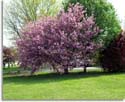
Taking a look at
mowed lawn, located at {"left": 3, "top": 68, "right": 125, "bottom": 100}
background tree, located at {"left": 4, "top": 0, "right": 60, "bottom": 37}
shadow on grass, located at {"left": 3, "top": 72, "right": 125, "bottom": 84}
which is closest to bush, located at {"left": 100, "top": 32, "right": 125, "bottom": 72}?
mowed lawn, located at {"left": 3, "top": 68, "right": 125, "bottom": 100}

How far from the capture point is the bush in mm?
8137

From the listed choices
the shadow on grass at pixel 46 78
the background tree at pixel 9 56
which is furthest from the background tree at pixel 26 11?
the shadow on grass at pixel 46 78

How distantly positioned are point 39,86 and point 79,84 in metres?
0.58

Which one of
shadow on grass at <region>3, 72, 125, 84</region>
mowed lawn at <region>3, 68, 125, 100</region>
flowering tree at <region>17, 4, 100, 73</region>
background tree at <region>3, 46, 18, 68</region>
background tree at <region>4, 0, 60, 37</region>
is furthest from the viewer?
flowering tree at <region>17, 4, 100, 73</region>

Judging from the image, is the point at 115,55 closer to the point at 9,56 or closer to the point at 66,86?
the point at 66,86

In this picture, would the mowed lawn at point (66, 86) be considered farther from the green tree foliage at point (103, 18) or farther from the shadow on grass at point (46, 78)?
the green tree foliage at point (103, 18)

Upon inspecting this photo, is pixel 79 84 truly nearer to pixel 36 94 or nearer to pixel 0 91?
pixel 36 94

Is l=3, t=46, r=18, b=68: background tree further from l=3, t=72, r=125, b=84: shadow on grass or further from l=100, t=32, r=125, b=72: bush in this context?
l=100, t=32, r=125, b=72: bush

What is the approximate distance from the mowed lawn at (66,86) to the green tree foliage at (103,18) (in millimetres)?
718

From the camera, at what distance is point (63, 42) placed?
824 centimetres

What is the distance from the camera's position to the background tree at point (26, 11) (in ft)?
24.5

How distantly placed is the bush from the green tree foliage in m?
0.16

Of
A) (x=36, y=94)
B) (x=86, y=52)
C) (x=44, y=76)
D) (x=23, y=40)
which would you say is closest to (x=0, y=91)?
(x=36, y=94)

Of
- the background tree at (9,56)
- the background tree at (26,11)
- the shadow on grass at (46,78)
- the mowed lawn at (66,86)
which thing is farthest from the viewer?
the background tree at (26,11)
